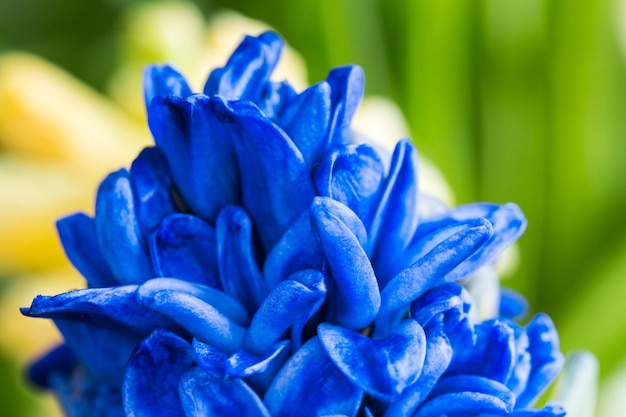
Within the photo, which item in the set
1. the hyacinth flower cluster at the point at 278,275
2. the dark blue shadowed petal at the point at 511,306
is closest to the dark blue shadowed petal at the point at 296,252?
the hyacinth flower cluster at the point at 278,275

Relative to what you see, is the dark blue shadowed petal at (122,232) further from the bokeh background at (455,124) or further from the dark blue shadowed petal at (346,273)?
the bokeh background at (455,124)

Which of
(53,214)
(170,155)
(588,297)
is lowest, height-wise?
(588,297)

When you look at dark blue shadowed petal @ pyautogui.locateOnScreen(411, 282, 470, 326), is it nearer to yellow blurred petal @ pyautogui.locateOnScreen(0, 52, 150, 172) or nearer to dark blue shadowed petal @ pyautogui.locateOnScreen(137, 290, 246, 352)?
dark blue shadowed petal @ pyautogui.locateOnScreen(137, 290, 246, 352)

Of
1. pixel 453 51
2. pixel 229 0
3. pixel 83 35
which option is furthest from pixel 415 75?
pixel 83 35

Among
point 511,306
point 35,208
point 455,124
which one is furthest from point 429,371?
point 455,124

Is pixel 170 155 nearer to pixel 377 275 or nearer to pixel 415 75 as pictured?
pixel 377 275

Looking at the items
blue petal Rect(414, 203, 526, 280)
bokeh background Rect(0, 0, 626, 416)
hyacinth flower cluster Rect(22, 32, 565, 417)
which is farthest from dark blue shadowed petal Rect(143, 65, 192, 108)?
bokeh background Rect(0, 0, 626, 416)

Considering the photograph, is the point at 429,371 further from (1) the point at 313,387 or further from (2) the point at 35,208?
(2) the point at 35,208
